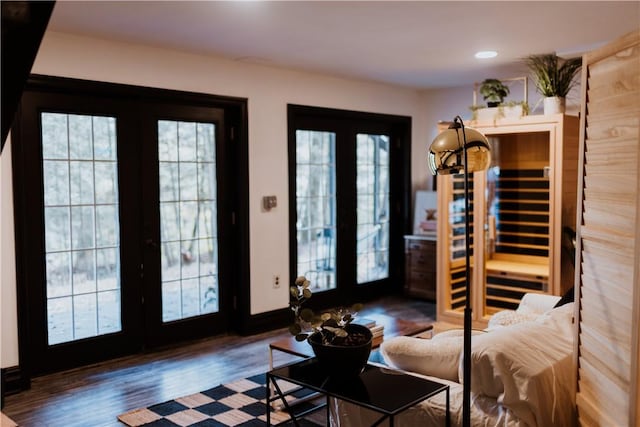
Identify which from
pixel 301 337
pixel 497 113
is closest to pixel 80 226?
pixel 301 337

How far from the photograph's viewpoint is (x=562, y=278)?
4535 millimetres

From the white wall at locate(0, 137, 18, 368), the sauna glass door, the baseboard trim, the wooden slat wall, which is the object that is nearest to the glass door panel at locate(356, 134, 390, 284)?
the baseboard trim

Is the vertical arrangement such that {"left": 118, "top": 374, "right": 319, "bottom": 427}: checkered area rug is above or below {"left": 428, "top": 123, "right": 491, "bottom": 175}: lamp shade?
below

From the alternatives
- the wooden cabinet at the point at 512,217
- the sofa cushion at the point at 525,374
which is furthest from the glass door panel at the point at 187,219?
the sofa cushion at the point at 525,374

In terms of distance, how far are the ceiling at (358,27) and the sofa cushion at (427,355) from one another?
1892 millimetres

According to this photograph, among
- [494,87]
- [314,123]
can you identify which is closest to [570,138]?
[494,87]

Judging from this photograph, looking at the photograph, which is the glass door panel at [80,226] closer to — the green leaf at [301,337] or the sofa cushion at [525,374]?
the green leaf at [301,337]

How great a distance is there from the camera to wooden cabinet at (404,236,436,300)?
6.16 m

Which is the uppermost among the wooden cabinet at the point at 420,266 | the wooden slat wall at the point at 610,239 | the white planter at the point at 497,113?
the white planter at the point at 497,113

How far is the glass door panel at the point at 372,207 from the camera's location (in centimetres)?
630

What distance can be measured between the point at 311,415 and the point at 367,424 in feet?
3.17

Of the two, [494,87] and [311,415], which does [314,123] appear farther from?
[311,415]

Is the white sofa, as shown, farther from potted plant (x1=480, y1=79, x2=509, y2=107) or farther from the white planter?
potted plant (x1=480, y1=79, x2=509, y2=107)

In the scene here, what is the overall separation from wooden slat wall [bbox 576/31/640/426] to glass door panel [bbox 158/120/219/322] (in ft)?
10.9
